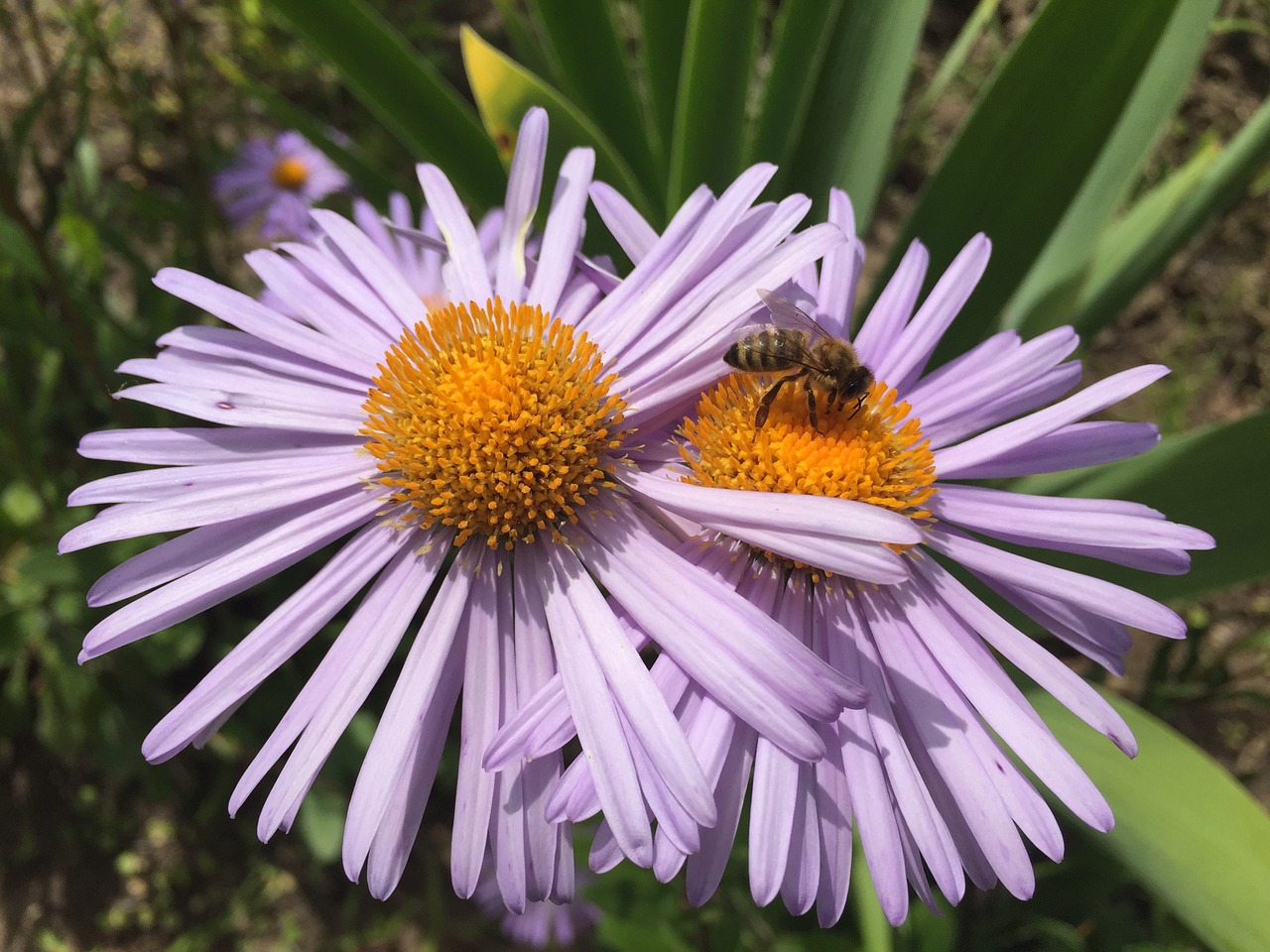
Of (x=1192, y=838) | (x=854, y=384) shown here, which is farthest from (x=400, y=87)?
(x=1192, y=838)

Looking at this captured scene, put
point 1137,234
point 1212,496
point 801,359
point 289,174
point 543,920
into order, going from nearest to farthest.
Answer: point 801,359, point 1212,496, point 1137,234, point 543,920, point 289,174

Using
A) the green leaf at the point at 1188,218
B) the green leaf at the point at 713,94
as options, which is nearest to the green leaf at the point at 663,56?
the green leaf at the point at 713,94

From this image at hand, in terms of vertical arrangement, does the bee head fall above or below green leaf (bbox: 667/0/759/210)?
below

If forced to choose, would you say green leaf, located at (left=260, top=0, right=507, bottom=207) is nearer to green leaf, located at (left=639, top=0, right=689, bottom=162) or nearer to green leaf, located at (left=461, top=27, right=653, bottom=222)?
green leaf, located at (left=461, top=27, right=653, bottom=222)

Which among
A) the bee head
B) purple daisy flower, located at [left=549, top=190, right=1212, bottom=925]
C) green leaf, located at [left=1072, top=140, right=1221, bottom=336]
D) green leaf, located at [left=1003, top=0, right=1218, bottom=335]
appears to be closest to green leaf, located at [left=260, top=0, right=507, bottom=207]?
purple daisy flower, located at [left=549, top=190, right=1212, bottom=925]

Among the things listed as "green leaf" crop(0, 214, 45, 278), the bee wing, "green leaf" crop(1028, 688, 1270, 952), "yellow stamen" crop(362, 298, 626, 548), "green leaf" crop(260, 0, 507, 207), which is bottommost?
"green leaf" crop(1028, 688, 1270, 952)

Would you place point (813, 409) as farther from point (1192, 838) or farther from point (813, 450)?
point (1192, 838)

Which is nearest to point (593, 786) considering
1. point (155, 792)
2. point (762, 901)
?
point (762, 901)
